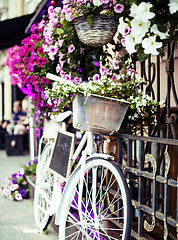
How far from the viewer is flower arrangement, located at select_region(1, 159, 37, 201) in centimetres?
370

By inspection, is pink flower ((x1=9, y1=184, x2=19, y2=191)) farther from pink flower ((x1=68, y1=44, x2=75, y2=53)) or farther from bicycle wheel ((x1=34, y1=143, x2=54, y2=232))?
pink flower ((x1=68, y1=44, x2=75, y2=53))

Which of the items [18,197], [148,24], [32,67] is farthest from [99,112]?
[18,197]

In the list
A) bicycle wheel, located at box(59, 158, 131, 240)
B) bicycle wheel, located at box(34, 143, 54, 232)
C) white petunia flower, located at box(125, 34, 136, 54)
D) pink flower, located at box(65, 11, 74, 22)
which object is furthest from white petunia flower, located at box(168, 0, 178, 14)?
bicycle wheel, located at box(34, 143, 54, 232)

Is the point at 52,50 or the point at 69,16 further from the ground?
the point at 69,16

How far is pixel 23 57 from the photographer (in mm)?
2996

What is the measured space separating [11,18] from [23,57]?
131 inches

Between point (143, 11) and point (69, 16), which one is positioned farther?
point (69, 16)

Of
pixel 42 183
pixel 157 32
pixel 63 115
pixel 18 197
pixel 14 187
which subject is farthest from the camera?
pixel 14 187

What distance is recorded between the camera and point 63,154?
2480 mm

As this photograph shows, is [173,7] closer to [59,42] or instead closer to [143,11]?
[143,11]

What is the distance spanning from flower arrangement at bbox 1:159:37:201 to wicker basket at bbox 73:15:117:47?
2320mm

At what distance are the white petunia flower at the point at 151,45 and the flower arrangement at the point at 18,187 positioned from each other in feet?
9.36

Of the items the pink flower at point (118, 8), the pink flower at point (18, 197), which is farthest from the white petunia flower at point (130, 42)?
the pink flower at point (18, 197)

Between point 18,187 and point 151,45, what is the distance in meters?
3.00
